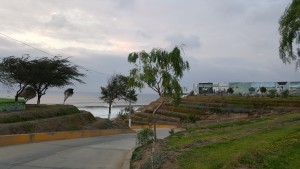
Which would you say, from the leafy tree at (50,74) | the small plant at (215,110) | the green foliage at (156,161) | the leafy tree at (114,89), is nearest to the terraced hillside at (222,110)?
the small plant at (215,110)

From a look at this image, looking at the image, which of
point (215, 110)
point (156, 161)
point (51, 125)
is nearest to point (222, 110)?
point (215, 110)

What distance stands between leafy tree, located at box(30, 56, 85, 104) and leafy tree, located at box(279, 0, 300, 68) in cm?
2029

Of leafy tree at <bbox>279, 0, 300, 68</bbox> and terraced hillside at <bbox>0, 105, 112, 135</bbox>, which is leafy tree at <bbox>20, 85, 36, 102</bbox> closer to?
terraced hillside at <bbox>0, 105, 112, 135</bbox>

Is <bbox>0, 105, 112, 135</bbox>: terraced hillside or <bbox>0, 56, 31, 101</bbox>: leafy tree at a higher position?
<bbox>0, 56, 31, 101</bbox>: leafy tree

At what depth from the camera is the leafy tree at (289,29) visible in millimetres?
18734

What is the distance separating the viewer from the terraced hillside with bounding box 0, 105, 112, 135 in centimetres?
2308

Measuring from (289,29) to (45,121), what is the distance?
1577 cm

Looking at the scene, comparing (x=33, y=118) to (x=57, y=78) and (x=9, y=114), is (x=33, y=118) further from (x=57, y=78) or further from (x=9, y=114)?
(x=57, y=78)

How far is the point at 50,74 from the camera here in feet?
115

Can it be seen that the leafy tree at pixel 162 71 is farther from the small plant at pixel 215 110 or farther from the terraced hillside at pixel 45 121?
the small plant at pixel 215 110

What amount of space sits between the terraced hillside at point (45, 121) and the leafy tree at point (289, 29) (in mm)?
14490

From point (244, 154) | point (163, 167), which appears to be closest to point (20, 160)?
point (163, 167)

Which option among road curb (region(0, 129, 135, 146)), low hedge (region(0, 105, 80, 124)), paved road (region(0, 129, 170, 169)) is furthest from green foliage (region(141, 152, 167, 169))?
low hedge (region(0, 105, 80, 124))

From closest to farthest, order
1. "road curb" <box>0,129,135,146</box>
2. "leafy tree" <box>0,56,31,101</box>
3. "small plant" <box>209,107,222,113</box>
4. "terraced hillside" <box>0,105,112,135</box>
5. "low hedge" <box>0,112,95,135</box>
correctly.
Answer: "road curb" <box>0,129,135,146</box> → "low hedge" <box>0,112,95,135</box> → "terraced hillside" <box>0,105,112,135</box> → "leafy tree" <box>0,56,31,101</box> → "small plant" <box>209,107,222,113</box>
